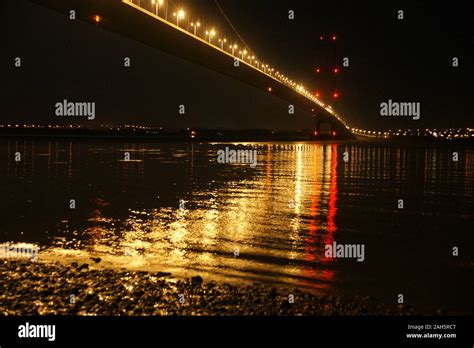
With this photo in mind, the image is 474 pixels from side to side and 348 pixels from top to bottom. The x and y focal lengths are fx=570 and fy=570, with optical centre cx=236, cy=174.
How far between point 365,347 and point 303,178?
16940 millimetres

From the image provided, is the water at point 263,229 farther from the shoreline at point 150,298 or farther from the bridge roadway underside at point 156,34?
the bridge roadway underside at point 156,34

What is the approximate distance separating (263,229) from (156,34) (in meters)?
24.3

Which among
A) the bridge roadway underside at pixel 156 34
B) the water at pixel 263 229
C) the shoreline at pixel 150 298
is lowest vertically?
the shoreline at pixel 150 298

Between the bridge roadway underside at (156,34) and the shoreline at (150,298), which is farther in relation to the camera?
the bridge roadway underside at (156,34)

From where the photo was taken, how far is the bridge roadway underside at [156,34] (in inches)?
993

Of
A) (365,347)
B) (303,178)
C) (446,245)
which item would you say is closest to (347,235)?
(446,245)

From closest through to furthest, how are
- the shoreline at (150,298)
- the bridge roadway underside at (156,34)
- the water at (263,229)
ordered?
the shoreline at (150,298) → the water at (263,229) → the bridge roadway underside at (156,34)

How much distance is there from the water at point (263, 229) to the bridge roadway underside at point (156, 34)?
9048 millimetres

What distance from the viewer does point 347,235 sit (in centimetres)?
1029

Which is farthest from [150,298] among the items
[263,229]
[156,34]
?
[156,34]

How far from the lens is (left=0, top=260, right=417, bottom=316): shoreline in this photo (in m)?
5.57

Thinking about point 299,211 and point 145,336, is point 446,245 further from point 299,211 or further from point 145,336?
point 145,336

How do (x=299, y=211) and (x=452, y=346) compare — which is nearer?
(x=452, y=346)

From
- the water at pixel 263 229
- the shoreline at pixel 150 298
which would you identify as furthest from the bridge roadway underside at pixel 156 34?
the shoreline at pixel 150 298
